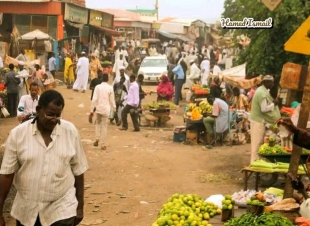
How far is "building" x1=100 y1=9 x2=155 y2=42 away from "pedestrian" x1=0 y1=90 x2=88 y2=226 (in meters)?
45.5

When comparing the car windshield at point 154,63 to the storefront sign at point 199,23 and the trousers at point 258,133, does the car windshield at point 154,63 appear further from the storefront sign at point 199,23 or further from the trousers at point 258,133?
the storefront sign at point 199,23

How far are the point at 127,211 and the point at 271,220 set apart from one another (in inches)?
161

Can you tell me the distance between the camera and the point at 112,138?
15688 millimetres

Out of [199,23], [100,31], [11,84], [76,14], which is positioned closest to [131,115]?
[11,84]

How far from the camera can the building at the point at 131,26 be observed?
52869mm

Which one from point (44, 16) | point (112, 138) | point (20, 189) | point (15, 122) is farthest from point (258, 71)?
point (44, 16)

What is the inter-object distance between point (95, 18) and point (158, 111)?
2114 cm

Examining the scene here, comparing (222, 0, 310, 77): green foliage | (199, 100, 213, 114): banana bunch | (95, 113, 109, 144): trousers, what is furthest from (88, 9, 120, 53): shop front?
(95, 113, 109, 144): trousers

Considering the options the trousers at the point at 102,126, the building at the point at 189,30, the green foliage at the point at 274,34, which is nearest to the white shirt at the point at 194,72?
the green foliage at the point at 274,34

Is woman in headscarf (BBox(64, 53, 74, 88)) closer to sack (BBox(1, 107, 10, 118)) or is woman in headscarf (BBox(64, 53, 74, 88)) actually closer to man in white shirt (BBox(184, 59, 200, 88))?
man in white shirt (BBox(184, 59, 200, 88))

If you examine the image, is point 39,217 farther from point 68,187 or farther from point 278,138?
point 278,138

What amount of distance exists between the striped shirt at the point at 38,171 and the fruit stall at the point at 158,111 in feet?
43.4

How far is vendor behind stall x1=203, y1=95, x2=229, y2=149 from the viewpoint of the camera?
1412cm

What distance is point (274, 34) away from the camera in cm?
1486
